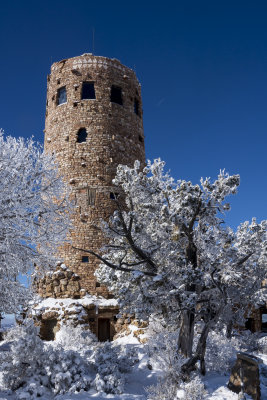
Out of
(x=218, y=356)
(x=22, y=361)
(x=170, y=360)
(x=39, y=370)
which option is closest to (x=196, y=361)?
(x=170, y=360)

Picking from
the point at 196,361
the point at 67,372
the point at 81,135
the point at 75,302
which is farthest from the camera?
the point at 81,135

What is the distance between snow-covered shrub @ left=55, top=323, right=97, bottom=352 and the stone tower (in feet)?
8.62

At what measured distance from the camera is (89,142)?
24625 millimetres

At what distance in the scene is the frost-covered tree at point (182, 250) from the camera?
1125cm

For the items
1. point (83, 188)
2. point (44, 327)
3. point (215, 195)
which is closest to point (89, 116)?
point (83, 188)

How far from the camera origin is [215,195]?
1150cm

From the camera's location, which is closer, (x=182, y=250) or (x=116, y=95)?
(x=182, y=250)

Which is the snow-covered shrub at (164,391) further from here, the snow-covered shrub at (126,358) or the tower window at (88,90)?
the tower window at (88,90)

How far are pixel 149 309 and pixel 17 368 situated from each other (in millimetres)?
4689

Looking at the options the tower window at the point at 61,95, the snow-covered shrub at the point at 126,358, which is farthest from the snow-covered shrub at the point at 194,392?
the tower window at the point at 61,95

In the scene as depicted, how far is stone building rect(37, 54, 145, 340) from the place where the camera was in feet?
73.0

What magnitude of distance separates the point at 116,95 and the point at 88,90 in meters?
2.19

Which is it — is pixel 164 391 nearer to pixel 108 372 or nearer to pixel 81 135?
pixel 108 372

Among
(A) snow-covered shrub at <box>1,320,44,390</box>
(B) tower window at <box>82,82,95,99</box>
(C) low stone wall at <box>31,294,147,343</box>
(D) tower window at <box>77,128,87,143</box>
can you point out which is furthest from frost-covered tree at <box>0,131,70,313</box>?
(B) tower window at <box>82,82,95,99</box>
